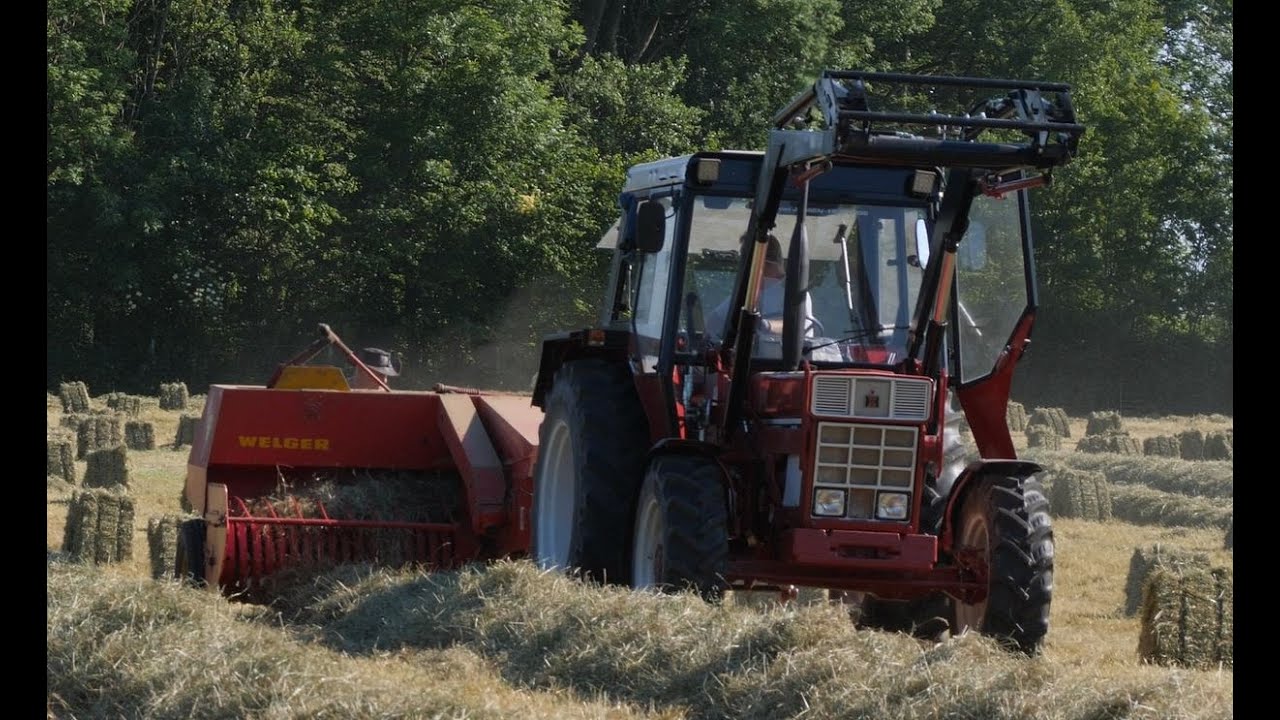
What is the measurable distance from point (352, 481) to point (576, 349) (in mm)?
1931

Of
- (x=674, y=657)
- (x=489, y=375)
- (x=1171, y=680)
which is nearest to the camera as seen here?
(x=1171, y=680)

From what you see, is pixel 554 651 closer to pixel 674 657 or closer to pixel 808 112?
pixel 674 657

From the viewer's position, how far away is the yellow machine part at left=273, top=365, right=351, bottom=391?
36.6 feet

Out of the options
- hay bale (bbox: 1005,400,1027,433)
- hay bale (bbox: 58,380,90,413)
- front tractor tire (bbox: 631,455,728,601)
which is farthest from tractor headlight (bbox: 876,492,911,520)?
hay bale (bbox: 58,380,90,413)

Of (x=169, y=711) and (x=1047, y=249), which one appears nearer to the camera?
(x=169, y=711)

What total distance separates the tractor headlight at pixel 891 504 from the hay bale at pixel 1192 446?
46.1ft

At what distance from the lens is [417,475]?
32.9ft

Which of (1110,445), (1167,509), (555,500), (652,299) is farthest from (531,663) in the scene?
(1110,445)

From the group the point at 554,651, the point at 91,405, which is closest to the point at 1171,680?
the point at 554,651

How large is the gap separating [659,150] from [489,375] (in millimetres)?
5545

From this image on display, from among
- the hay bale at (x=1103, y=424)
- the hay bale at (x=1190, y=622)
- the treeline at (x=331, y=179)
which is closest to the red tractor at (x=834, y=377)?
the hay bale at (x=1190, y=622)

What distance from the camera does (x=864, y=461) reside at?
7.18 metres

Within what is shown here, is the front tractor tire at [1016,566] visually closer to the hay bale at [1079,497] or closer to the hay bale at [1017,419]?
the hay bale at [1079,497]

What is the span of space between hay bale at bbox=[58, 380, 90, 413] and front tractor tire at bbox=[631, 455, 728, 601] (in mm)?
16544
